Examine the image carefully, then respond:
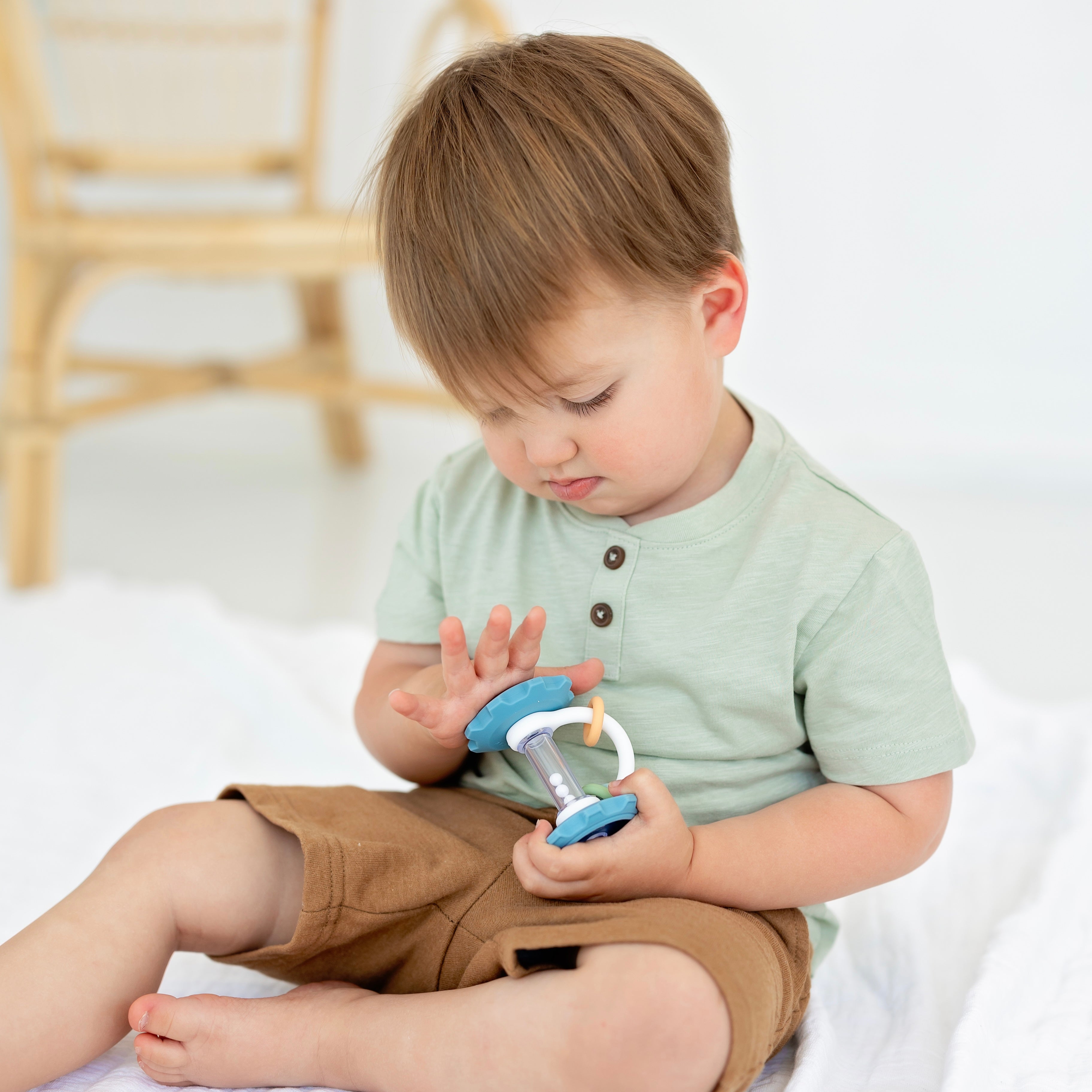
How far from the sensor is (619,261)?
0.58m

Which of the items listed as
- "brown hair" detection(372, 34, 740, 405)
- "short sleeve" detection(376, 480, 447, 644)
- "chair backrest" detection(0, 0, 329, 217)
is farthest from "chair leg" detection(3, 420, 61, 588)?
"brown hair" detection(372, 34, 740, 405)

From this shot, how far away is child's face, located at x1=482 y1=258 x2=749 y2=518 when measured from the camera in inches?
23.2

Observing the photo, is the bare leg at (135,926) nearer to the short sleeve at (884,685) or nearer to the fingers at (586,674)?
the fingers at (586,674)

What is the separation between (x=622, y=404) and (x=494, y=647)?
135mm

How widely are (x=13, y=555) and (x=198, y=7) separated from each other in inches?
38.7

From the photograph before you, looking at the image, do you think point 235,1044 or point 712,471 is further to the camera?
point 712,471

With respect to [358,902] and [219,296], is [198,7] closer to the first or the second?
[219,296]

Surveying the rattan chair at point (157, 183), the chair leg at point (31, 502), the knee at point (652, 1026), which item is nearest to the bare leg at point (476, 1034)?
the knee at point (652, 1026)

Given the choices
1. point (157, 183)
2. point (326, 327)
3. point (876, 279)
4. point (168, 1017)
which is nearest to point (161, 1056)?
point (168, 1017)

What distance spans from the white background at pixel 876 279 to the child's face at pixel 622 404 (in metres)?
0.99

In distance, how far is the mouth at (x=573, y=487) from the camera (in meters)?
0.64

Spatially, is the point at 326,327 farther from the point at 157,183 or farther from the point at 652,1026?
the point at 652,1026

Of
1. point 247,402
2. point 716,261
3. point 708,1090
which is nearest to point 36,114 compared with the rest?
point 247,402

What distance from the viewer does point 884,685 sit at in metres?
0.62
